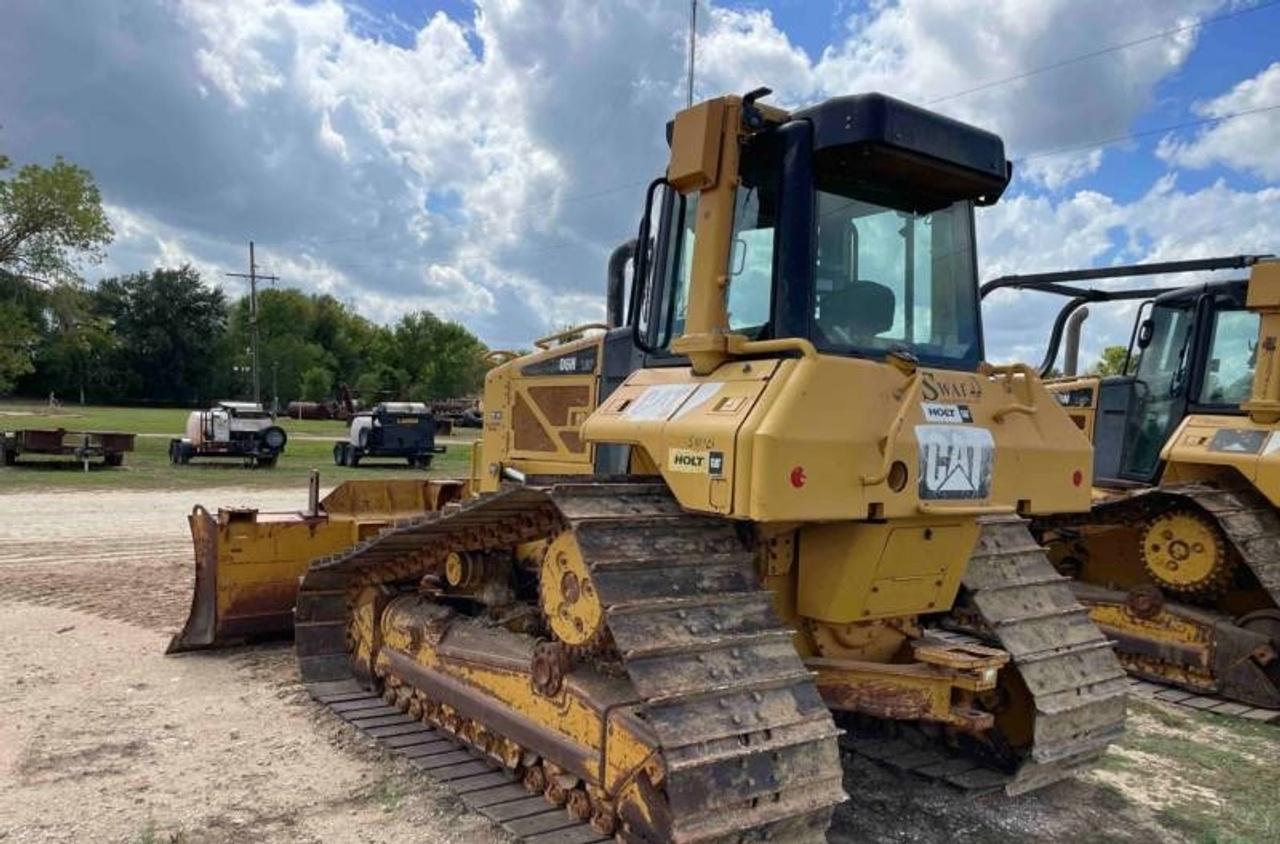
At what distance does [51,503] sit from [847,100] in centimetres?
1532

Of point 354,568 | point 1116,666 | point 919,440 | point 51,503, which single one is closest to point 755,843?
point 919,440

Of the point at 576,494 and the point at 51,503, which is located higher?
the point at 576,494

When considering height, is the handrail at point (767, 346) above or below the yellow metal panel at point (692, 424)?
above

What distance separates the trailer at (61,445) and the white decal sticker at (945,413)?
2174 cm

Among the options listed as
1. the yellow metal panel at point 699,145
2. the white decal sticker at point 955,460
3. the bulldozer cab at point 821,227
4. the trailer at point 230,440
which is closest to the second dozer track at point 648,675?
the white decal sticker at point 955,460

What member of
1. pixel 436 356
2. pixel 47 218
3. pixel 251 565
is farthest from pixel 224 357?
pixel 251 565

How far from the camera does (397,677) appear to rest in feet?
19.2

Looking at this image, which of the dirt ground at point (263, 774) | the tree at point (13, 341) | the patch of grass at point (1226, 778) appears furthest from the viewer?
the tree at point (13, 341)

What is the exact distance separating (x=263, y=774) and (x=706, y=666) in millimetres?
2624

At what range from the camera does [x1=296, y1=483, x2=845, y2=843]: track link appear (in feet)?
11.0

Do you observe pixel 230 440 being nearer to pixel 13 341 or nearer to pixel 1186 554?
pixel 13 341

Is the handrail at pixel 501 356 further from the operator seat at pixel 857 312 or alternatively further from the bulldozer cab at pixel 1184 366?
the bulldozer cab at pixel 1184 366

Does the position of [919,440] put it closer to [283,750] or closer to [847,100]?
[847,100]

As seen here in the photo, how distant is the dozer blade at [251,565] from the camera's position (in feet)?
23.3
